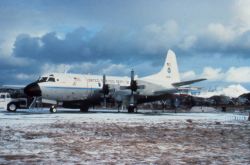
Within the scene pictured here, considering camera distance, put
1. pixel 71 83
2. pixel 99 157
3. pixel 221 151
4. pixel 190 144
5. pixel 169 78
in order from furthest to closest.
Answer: pixel 169 78
pixel 71 83
pixel 190 144
pixel 221 151
pixel 99 157

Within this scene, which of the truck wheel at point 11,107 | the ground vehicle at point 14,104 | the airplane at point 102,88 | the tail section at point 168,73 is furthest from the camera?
the tail section at point 168,73

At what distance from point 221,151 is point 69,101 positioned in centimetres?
3064

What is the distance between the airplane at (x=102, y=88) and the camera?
3744 centimetres

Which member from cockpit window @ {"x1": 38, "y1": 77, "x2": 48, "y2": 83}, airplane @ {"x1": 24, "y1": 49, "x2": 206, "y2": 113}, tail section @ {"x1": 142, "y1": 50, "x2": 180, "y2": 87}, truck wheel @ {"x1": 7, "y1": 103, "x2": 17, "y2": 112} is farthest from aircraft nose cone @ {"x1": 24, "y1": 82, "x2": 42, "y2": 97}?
tail section @ {"x1": 142, "y1": 50, "x2": 180, "y2": 87}

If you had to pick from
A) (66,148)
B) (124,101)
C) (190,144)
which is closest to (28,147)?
(66,148)

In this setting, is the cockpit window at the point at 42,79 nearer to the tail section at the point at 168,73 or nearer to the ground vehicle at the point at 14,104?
the ground vehicle at the point at 14,104

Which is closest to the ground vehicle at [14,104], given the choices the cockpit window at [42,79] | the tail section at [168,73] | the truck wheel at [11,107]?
the truck wheel at [11,107]

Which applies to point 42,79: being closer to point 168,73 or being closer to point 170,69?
point 168,73

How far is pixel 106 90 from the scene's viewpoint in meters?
40.9

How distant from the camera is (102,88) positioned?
41.2 meters

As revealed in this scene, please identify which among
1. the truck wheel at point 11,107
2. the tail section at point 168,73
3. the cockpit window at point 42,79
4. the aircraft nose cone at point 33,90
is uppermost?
the tail section at point 168,73

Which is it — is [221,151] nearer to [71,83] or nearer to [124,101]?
[71,83]

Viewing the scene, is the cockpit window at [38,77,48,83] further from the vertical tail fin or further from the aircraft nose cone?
the vertical tail fin

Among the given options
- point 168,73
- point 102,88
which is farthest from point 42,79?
point 168,73
